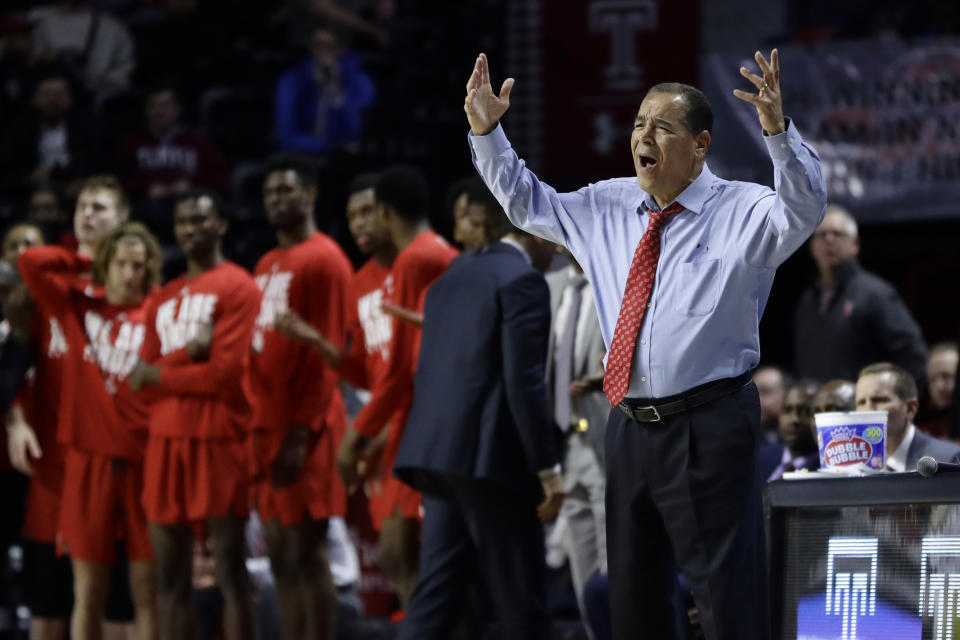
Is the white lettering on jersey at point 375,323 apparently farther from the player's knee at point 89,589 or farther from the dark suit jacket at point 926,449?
the dark suit jacket at point 926,449

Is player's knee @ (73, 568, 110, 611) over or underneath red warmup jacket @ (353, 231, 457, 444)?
underneath

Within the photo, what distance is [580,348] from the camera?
21.4ft

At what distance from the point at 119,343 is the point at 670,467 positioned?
131 inches

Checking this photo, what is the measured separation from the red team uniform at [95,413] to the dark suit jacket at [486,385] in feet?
5.11

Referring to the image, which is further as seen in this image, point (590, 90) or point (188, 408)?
point (590, 90)

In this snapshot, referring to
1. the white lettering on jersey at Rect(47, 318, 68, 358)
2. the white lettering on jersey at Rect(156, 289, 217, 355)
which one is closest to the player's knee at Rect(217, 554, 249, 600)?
the white lettering on jersey at Rect(156, 289, 217, 355)

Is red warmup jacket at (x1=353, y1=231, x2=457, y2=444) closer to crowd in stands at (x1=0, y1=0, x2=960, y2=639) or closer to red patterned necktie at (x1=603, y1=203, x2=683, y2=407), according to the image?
crowd in stands at (x1=0, y1=0, x2=960, y2=639)

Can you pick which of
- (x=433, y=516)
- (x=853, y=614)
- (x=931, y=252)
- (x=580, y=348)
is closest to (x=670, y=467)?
(x=853, y=614)

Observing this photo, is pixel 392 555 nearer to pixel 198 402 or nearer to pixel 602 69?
pixel 198 402

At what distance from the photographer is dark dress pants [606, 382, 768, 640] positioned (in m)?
3.91

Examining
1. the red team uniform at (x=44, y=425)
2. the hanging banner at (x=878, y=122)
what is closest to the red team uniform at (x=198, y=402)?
the red team uniform at (x=44, y=425)

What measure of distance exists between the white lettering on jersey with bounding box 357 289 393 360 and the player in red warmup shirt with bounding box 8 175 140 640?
45.0 inches

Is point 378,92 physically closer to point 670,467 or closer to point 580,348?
point 580,348

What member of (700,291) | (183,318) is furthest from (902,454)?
(183,318)
